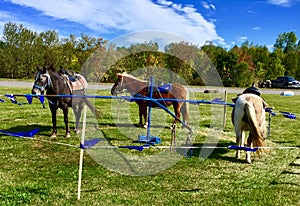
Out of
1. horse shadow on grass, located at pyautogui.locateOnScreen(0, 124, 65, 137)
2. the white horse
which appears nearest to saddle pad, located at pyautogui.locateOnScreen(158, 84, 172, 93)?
the white horse

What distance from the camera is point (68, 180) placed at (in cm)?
454

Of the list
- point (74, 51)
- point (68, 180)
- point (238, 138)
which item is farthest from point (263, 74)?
point (68, 180)

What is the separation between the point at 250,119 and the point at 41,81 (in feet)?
14.7

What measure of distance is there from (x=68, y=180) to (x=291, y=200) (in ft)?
10.8

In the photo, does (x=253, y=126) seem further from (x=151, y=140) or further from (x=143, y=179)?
(x=143, y=179)

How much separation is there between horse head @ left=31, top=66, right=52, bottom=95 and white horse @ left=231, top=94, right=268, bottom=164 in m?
4.16

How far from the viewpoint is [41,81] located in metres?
6.52

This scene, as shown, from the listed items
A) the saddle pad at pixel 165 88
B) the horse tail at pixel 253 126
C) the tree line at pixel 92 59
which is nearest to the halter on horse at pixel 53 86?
the saddle pad at pixel 165 88

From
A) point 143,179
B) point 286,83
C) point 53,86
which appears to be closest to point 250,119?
point 143,179

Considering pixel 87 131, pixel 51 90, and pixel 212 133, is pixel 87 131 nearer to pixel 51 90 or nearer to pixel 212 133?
pixel 51 90

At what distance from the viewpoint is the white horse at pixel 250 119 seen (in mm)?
5527

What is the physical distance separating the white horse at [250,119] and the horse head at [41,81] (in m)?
4.16

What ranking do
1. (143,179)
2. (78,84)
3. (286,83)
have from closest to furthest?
(143,179) → (78,84) → (286,83)

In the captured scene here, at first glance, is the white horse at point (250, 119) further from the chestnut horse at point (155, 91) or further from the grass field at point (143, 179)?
the chestnut horse at point (155, 91)
